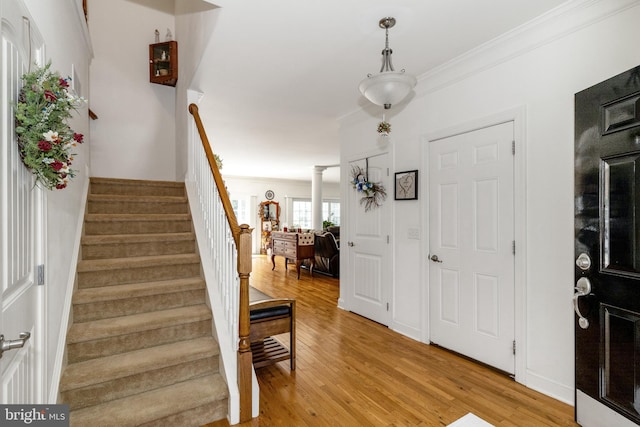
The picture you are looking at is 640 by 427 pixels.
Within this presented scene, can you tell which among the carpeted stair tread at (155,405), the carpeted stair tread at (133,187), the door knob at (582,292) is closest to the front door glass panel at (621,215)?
the door knob at (582,292)

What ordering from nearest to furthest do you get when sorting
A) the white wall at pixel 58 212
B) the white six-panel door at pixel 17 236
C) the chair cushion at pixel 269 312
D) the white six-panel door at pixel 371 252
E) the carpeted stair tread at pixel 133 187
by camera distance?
the white six-panel door at pixel 17 236, the white wall at pixel 58 212, the chair cushion at pixel 269 312, the carpeted stair tread at pixel 133 187, the white six-panel door at pixel 371 252

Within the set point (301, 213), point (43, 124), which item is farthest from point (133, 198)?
point (301, 213)

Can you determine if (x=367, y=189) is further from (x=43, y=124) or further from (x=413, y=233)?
(x=43, y=124)

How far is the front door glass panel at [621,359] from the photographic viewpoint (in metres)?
1.57

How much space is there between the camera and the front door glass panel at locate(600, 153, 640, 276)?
5.20ft

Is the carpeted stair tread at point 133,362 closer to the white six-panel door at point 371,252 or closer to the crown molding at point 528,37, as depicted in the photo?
the white six-panel door at point 371,252

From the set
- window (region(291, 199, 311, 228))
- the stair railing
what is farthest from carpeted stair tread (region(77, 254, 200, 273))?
window (region(291, 199, 311, 228))

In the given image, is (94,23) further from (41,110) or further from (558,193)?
(558,193)

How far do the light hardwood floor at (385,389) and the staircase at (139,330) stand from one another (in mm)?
343

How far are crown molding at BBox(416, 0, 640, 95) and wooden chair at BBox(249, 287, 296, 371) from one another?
2.42m

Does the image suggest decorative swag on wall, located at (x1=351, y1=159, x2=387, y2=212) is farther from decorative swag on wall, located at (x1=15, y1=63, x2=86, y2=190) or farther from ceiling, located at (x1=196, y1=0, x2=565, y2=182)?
decorative swag on wall, located at (x1=15, y1=63, x2=86, y2=190)

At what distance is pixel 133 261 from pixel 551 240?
3.15m

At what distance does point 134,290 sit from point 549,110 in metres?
3.24

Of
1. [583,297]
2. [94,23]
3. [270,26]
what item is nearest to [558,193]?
[583,297]
